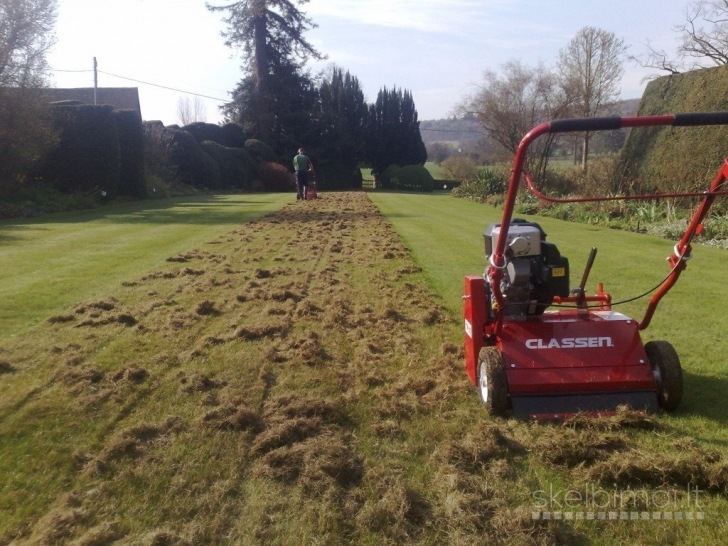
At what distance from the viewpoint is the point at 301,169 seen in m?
23.3

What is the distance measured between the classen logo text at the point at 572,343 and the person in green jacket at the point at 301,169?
62.8 ft

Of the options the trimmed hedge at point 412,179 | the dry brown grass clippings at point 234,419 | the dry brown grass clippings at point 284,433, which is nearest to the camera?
the dry brown grass clippings at point 284,433

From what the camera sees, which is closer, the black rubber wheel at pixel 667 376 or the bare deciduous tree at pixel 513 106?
the black rubber wheel at pixel 667 376

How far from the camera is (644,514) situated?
300 cm

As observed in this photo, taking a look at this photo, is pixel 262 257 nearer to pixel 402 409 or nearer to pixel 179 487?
pixel 402 409

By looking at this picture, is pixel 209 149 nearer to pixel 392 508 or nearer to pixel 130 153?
pixel 130 153

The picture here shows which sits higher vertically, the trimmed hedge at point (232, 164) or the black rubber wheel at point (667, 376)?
the trimmed hedge at point (232, 164)

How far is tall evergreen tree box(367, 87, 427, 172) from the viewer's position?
181 ft

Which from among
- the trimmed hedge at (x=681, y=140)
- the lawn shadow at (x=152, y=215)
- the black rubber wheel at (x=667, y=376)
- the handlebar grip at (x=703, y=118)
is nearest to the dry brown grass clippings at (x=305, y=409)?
the black rubber wheel at (x=667, y=376)

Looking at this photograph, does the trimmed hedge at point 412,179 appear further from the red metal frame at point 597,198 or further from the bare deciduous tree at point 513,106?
the red metal frame at point 597,198

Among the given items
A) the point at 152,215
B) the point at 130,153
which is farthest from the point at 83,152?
the point at 152,215

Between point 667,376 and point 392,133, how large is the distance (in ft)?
174
